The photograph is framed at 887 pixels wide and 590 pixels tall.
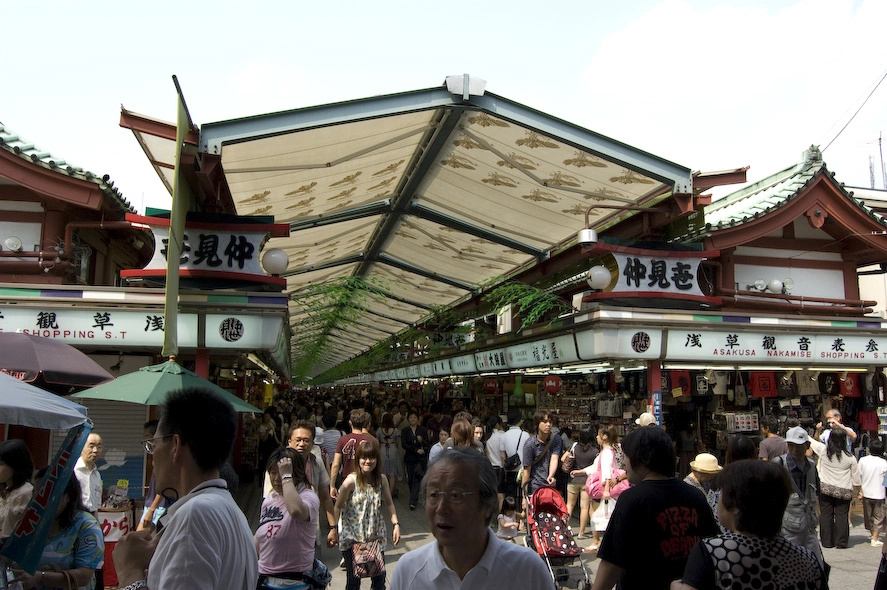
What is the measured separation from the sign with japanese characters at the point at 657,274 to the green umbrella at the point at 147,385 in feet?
20.1

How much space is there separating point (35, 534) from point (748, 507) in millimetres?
3754

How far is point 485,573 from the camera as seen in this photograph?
2580mm

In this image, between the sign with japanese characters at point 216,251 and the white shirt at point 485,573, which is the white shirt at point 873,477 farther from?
the white shirt at point 485,573

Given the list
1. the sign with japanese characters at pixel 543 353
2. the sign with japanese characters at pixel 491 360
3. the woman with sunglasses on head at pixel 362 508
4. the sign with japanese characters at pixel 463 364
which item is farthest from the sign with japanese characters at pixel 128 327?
the sign with japanese characters at pixel 463 364

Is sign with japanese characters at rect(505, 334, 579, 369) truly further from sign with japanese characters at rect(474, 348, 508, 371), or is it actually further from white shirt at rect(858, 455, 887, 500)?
white shirt at rect(858, 455, 887, 500)

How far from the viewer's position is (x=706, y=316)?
37.4ft

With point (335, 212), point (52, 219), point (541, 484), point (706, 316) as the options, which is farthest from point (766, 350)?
point (52, 219)

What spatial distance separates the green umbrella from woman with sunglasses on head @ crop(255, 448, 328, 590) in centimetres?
191

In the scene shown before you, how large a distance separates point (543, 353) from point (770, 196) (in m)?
5.12

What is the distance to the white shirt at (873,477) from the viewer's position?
10547 millimetres

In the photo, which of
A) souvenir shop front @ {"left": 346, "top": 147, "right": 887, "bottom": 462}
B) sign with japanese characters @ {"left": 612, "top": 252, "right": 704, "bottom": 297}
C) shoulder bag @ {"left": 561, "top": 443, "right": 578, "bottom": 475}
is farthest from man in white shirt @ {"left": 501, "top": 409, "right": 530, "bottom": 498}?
sign with japanese characters @ {"left": 612, "top": 252, "right": 704, "bottom": 297}

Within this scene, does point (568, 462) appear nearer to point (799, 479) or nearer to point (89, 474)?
point (799, 479)

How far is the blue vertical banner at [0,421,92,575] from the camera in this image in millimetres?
3939

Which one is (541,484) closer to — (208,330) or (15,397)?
(208,330)
